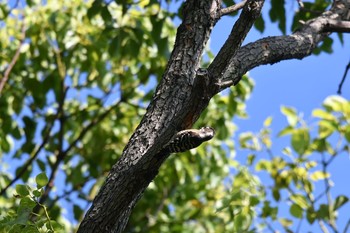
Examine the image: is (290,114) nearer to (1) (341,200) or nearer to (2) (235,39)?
(1) (341,200)

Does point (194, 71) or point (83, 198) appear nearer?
point (194, 71)

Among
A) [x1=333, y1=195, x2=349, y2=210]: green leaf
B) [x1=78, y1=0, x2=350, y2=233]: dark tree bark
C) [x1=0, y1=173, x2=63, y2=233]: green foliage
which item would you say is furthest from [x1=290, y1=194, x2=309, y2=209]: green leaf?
[x1=0, y1=173, x2=63, y2=233]: green foliage

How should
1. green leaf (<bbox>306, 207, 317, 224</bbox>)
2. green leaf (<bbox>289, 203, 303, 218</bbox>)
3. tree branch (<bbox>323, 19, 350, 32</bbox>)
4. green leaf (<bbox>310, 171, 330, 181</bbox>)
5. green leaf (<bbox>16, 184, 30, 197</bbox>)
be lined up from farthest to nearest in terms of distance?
green leaf (<bbox>310, 171, 330, 181</bbox>), green leaf (<bbox>306, 207, 317, 224</bbox>), green leaf (<bbox>289, 203, 303, 218</bbox>), tree branch (<bbox>323, 19, 350, 32</bbox>), green leaf (<bbox>16, 184, 30, 197</bbox>)

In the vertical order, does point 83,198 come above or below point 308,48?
above

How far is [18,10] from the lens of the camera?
17.4ft

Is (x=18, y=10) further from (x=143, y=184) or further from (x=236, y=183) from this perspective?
(x=143, y=184)

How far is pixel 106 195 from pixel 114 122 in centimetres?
357

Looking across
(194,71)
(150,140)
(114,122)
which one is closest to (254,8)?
(194,71)

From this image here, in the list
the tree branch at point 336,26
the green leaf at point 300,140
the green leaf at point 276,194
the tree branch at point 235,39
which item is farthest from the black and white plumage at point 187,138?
the green leaf at point 276,194

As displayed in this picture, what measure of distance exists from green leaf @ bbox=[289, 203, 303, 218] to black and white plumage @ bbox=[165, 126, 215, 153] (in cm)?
148

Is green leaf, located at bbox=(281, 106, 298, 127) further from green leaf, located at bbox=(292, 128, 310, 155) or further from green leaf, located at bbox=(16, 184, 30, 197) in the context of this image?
green leaf, located at bbox=(16, 184, 30, 197)

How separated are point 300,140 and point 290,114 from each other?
0.50ft

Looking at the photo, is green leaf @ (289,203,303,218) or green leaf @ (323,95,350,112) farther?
green leaf @ (323,95,350,112)

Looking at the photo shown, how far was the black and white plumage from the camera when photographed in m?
1.72
